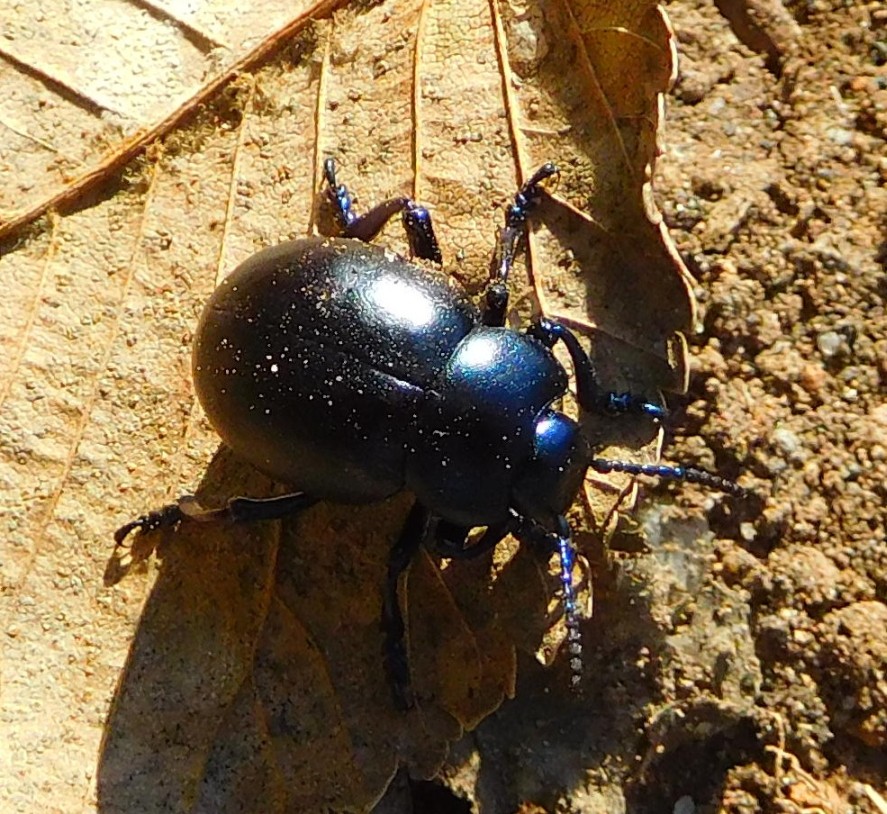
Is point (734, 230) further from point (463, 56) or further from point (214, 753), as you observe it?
point (214, 753)

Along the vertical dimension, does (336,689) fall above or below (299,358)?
below

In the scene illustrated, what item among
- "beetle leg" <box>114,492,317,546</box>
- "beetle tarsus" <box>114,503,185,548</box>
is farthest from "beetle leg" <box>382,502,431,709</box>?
"beetle tarsus" <box>114,503,185,548</box>

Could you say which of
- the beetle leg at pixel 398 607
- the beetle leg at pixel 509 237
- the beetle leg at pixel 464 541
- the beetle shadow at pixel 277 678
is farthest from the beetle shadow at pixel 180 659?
the beetle leg at pixel 509 237

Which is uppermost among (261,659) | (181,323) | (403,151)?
(403,151)

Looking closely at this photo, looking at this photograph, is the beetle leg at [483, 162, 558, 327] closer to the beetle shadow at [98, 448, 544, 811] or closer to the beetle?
the beetle

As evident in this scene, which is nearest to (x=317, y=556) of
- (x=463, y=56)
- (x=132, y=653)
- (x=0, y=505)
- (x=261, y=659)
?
(x=261, y=659)

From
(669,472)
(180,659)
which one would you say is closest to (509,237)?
(669,472)
